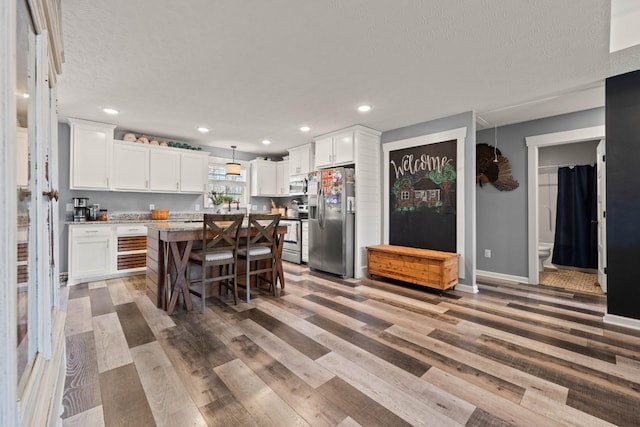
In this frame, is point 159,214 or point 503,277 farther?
point 159,214

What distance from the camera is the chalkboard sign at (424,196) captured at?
4.02 meters

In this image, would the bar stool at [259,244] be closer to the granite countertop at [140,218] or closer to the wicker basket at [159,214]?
the granite countertop at [140,218]

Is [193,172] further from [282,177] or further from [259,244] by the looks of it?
[259,244]

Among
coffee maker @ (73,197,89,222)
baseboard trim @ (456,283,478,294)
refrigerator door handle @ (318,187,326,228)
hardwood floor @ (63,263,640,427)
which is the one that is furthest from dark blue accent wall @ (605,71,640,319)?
coffee maker @ (73,197,89,222)

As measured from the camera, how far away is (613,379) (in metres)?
1.88

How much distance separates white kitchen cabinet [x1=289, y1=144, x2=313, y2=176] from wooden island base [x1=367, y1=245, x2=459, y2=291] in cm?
214

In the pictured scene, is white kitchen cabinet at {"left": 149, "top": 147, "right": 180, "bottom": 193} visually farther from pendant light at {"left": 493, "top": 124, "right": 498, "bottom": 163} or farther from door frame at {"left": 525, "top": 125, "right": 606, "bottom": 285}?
door frame at {"left": 525, "top": 125, "right": 606, "bottom": 285}

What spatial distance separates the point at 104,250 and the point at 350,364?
4133 millimetres

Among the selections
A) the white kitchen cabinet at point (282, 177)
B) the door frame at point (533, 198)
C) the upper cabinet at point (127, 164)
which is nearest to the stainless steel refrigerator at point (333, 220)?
the white kitchen cabinet at point (282, 177)

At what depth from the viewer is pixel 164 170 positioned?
500cm

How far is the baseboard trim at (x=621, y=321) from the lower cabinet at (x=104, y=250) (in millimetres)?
5949

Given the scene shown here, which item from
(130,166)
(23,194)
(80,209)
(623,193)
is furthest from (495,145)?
(80,209)

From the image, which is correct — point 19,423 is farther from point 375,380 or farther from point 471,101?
point 471,101

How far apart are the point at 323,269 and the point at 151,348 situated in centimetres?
290
